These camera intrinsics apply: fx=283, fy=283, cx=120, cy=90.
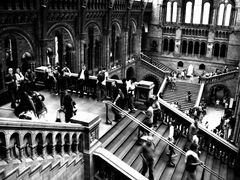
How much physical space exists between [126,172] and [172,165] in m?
2.47

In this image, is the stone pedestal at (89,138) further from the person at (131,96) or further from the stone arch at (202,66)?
the stone arch at (202,66)

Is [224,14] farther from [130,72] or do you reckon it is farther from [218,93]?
[130,72]

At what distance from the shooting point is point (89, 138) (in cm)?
794

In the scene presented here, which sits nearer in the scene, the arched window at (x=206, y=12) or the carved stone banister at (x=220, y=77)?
the carved stone banister at (x=220, y=77)

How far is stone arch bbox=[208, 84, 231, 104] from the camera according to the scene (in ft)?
115

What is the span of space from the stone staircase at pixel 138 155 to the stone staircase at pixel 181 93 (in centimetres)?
1998

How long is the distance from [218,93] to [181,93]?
6872 millimetres

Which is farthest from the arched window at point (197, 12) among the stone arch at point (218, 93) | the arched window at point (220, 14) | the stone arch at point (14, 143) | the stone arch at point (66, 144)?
the stone arch at point (14, 143)

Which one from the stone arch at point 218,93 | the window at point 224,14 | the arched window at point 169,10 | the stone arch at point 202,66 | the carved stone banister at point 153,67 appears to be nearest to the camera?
the stone arch at point 218,93

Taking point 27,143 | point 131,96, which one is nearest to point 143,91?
point 131,96

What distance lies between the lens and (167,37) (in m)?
40.7

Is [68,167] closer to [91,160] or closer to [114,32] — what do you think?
[91,160]

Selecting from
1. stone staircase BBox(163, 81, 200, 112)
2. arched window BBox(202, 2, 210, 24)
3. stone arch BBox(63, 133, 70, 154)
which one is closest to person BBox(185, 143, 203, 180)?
stone arch BBox(63, 133, 70, 154)

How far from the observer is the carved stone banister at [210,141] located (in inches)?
443
